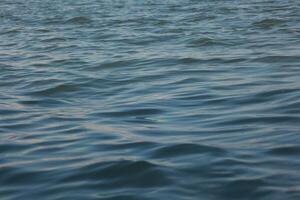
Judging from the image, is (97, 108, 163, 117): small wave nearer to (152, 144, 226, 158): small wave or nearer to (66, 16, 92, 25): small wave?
(152, 144, 226, 158): small wave

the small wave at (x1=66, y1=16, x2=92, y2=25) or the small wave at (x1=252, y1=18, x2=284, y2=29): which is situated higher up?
the small wave at (x1=252, y1=18, x2=284, y2=29)

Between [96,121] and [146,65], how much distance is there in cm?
367

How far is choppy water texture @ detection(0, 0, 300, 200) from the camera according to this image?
5473 mm

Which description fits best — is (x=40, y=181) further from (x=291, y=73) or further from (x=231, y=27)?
(x=231, y=27)

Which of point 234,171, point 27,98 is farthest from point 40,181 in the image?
point 27,98

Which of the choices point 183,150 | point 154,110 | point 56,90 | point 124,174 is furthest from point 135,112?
point 124,174

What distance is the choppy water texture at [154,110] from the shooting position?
5473 millimetres

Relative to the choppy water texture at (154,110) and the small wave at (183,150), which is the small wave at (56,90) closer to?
the choppy water texture at (154,110)

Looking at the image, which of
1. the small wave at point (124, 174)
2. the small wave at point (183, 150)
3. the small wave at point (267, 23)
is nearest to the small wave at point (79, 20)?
the small wave at point (267, 23)

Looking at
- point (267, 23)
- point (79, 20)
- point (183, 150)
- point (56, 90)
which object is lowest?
point (79, 20)

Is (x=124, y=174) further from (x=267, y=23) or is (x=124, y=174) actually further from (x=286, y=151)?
(x=267, y=23)

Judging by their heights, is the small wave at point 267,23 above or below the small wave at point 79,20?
above

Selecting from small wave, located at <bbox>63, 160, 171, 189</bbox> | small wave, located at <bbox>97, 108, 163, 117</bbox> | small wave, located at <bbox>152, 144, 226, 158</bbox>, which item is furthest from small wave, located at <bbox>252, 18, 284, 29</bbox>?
small wave, located at <bbox>63, 160, 171, 189</bbox>

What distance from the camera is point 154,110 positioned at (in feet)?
26.3
